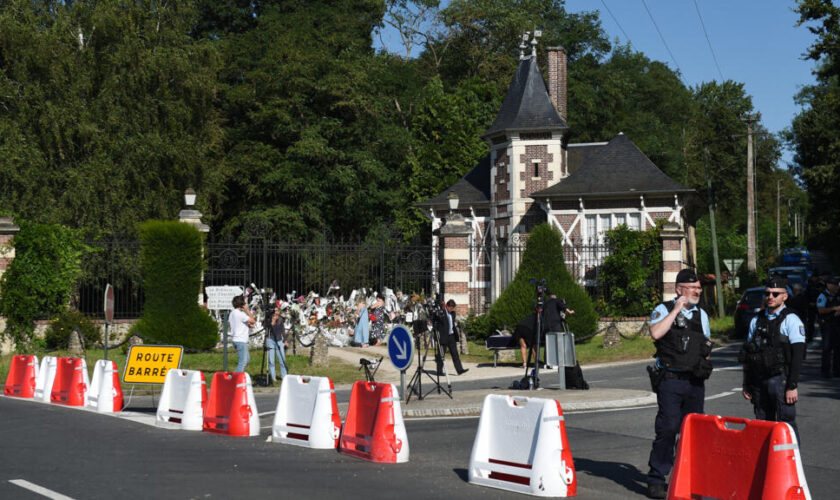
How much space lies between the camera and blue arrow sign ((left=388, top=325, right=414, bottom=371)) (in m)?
14.0

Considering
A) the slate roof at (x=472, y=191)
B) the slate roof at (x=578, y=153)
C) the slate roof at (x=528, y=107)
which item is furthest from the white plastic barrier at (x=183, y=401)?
the slate roof at (x=578, y=153)

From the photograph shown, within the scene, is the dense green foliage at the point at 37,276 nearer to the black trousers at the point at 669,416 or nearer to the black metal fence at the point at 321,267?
the black metal fence at the point at 321,267

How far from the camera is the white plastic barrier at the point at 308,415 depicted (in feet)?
36.8

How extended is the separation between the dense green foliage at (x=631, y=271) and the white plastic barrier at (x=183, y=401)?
22.0m

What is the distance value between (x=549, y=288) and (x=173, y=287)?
397 inches

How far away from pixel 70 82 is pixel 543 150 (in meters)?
18.3

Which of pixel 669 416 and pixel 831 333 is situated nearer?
pixel 669 416

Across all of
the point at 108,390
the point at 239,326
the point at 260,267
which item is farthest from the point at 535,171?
the point at 108,390

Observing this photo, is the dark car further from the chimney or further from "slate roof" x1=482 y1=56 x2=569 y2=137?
the chimney

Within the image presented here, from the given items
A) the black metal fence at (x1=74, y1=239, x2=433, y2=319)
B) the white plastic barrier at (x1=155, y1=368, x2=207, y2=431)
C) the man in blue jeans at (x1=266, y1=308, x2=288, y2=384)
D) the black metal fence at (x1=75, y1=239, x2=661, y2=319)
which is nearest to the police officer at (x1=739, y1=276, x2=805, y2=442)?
the white plastic barrier at (x1=155, y1=368, x2=207, y2=431)

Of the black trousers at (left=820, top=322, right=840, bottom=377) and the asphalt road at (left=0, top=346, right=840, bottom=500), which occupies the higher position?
the black trousers at (left=820, top=322, right=840, bottom=377)

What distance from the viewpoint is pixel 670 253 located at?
30984mm

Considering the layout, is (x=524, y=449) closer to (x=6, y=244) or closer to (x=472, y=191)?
(x=6, y=244)

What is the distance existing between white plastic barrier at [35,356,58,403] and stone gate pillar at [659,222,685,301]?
19.6 metres
